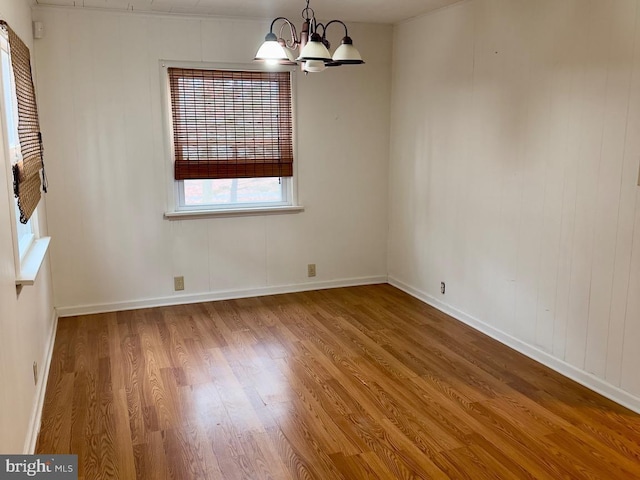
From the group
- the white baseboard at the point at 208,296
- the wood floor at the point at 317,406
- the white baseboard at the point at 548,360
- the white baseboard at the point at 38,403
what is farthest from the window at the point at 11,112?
the white baseboard at the point at 548,360

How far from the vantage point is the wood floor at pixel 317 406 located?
100 inches

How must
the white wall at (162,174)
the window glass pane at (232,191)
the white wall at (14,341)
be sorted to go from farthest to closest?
the window glass pane at (232,191)
the white wall at (162,174)
the white wall at (14,341)

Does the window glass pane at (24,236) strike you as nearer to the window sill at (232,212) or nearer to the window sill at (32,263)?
the window sill at (32,263)

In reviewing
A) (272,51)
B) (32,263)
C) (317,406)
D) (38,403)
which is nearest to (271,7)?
(272,51)

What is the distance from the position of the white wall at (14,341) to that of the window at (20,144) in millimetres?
95

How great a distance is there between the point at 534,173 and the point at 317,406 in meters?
2.02

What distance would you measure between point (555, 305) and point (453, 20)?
2.30 metres

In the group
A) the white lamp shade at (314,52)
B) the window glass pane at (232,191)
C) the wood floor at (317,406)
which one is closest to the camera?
the wood floor at (317,406)

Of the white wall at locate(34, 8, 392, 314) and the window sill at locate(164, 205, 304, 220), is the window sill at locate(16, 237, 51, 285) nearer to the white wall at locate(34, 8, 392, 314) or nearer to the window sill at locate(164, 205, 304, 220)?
the white wall at locate(34, 8, 392, 314)

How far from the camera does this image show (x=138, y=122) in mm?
4562

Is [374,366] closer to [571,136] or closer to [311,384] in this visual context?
[311,384]

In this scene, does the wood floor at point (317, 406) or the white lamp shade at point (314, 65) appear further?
the white lamp shade at point (314, 65)

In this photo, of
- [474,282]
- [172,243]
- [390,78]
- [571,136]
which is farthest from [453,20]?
[172,243]

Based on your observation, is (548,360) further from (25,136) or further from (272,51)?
(25,136)
